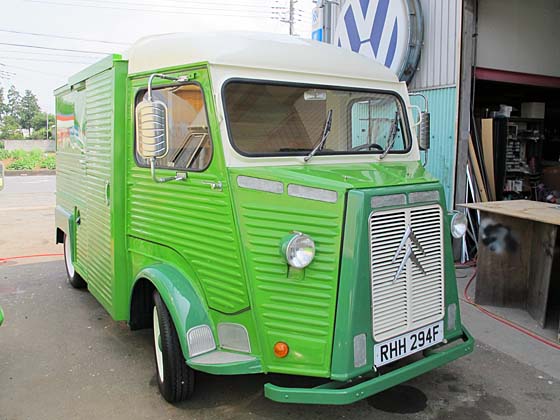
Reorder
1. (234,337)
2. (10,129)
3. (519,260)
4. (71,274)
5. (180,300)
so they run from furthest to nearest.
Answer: (10,129)
(71,274)
(519,260)
(180,300)
(234,337)

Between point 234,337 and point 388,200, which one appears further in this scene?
point 234,337

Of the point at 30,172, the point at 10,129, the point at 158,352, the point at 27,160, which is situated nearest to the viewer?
the point at 158,352

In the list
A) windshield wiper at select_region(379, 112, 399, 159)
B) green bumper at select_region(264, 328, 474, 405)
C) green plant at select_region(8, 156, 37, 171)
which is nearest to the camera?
green bumper at select_region(264, 328, 474, 405)

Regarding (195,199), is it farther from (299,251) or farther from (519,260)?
(519,260)

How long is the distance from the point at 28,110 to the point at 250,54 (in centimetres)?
7013

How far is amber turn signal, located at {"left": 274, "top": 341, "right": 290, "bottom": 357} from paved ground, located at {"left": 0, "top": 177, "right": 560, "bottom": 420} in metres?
0.63

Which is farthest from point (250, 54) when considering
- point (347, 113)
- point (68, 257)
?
point (68, 257)

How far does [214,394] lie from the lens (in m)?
3.52

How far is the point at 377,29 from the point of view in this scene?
794 cm

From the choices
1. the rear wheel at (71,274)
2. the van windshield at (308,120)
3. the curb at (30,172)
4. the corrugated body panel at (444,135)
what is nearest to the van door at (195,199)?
the van windshield at (308,120)

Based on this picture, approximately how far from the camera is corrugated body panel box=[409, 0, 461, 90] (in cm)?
677

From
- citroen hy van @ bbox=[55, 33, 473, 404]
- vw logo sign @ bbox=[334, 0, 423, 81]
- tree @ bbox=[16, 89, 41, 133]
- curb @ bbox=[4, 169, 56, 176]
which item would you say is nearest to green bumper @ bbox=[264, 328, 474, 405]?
citroen hy van @ bbox=[55, 33, 473, 404]

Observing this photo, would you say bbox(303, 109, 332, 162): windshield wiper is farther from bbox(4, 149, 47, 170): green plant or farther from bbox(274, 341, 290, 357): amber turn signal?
bbox(4, 149, 47, 170): green plant

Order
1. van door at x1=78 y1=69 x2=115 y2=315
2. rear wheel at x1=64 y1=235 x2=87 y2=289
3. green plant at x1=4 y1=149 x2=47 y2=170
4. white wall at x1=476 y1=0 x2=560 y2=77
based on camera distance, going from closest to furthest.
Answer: van door at x1=78 y1=69 x2=115 y2=315 → rear wheel at x1=64 y1=235 x2=87 y2=289 → white wall at x1=476 y1=0 x2=560 y2=77 → green plant at x1=4 y1=149 x2=47 y2=170
